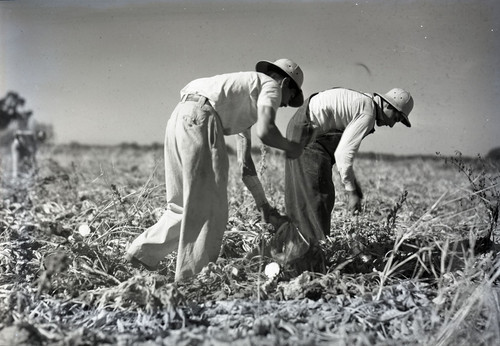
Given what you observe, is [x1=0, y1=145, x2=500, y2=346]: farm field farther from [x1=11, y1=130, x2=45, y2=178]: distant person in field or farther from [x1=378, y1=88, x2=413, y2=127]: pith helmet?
[x1=11, y1=130, x2=45, y2=178]: distant person in field

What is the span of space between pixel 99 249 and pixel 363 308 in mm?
1991

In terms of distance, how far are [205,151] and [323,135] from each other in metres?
1.01

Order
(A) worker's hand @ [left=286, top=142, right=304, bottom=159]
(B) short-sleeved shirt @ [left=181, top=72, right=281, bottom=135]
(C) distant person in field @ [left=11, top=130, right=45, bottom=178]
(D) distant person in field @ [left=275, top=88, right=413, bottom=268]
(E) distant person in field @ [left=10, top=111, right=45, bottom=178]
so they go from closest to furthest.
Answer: (B) short-sleeved shirt @ [left=181, top=72, right=281, bottom=135], (A) worker's hand @ [left=286, top=142, right=304, bottom=159], (D) distant person in field @ [left=275, top=88, right=413, bottom=268], (E) distant person in field @ [left=10, top=111, right=45, bottom=178], (C) distant person in field @ [left=11, top=130, right=45, bottom=178]

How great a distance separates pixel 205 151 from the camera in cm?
324

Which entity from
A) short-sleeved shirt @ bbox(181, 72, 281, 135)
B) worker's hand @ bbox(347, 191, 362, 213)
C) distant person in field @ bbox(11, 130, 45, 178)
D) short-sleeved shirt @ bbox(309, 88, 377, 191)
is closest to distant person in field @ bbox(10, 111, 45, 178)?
distant person in field @ bbox(11, 130, 45, 178)

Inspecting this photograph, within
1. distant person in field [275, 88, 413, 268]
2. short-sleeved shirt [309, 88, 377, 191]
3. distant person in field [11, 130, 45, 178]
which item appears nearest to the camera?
short-sleeved shirt [309, 88, 377, 191]

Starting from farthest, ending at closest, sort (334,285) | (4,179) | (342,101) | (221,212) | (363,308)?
(4,179) → (342,101) → (221,212) → (334,285) → (363,308)

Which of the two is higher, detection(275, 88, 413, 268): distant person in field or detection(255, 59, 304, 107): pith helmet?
detection(255, 59, 304, 107): pith helmet

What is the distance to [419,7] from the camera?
3.95 metres

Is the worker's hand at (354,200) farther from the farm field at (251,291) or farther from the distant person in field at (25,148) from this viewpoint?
the distant person in field at (25,148)

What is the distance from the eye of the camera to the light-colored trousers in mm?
3229

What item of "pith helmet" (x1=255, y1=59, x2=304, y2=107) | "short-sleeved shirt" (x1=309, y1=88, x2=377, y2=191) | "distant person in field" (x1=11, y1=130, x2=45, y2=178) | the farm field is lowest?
the farm field

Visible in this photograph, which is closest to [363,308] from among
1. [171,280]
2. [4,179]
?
[171,280]

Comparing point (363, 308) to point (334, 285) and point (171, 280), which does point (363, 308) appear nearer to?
point (334, 285)
